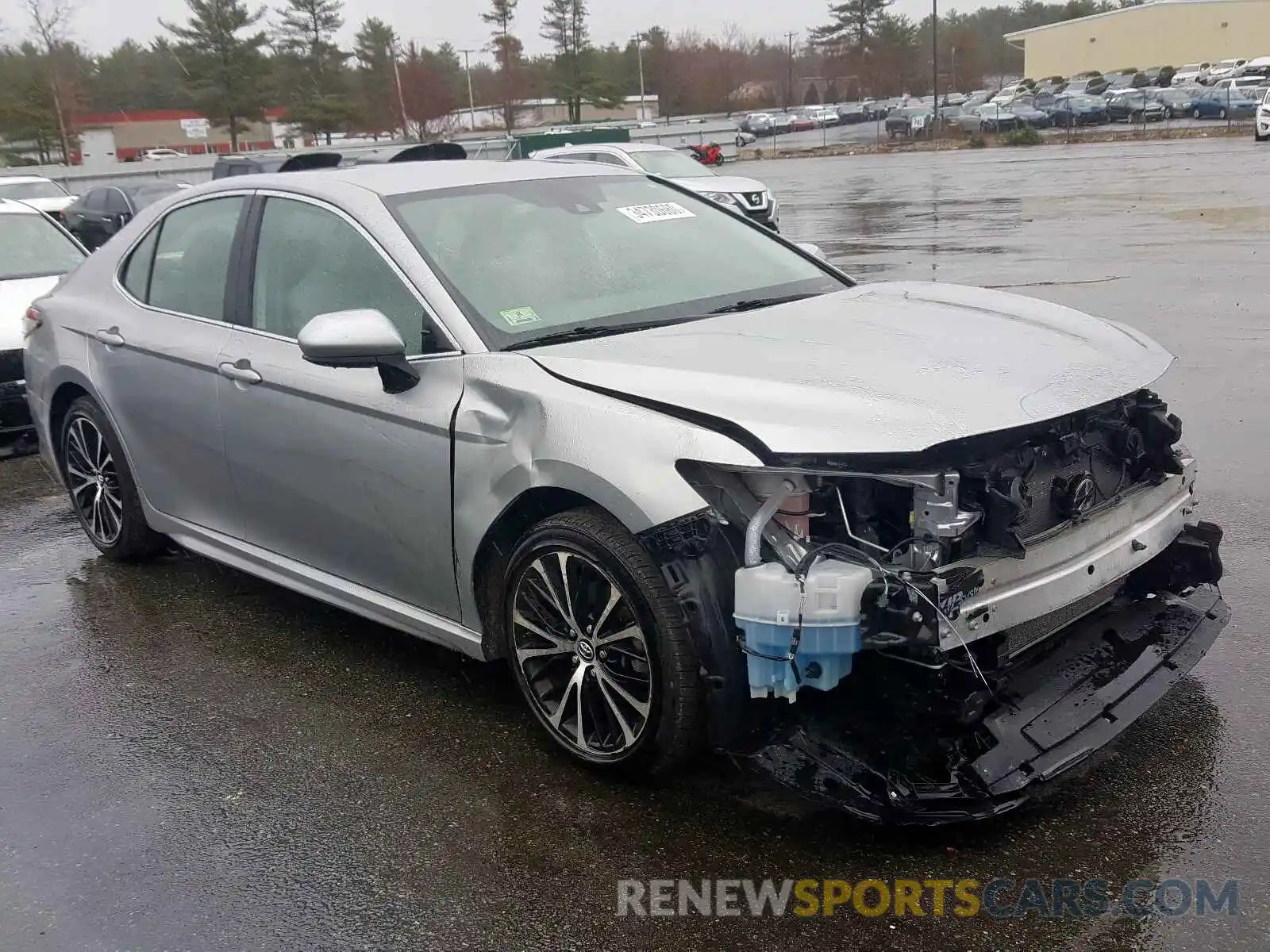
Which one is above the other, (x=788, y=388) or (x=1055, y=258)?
(x=788, y=388)

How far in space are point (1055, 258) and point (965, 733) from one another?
12.0m

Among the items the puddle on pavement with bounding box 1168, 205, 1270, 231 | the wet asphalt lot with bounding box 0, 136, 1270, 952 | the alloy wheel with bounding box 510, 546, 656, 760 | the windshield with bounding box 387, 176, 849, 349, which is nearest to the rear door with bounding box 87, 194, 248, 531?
the wet asphalt lot with bounding box 0, 136, 1270, 952

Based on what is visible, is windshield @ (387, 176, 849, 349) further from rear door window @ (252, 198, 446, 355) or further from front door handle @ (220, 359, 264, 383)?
front door handle @ (220, 359, 264, 383)

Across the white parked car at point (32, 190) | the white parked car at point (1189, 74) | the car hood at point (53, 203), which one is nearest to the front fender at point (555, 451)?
the car hood at point (53, 203)

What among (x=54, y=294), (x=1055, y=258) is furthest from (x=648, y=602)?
(x=1055, y=258)

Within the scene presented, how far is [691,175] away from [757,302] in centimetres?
1548

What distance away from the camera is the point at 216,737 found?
155 inches

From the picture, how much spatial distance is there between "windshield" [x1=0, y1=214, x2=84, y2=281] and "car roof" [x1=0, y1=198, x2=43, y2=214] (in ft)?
0.13

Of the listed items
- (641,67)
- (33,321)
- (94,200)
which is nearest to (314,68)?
(641,67)

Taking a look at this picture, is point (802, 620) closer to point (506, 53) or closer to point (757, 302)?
point (757, 302)

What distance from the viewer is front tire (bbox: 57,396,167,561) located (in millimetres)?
5289

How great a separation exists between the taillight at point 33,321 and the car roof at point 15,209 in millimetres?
4615

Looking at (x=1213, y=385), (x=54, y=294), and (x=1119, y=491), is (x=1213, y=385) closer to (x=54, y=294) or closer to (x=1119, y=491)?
(x=1119, y=491)

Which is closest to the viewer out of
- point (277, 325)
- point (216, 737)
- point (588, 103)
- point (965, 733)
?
point (965, 733)
